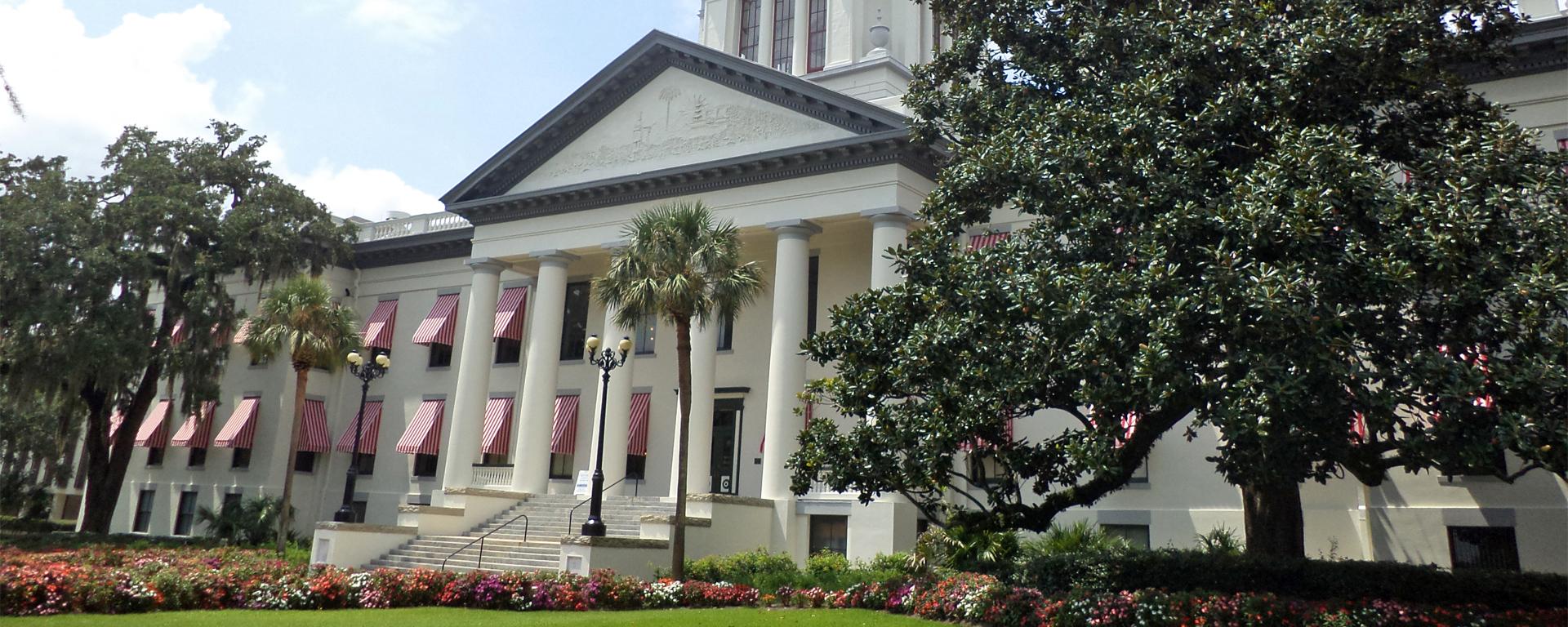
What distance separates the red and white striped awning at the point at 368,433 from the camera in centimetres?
3578

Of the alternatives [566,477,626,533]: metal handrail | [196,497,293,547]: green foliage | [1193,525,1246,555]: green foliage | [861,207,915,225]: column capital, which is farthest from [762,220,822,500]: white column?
[196,497,293,547]: green foliage

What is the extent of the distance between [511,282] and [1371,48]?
26.2m

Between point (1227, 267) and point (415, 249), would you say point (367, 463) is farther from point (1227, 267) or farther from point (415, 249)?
point (1227, 267)

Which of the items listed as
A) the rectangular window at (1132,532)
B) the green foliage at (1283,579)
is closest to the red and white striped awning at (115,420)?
the rectangular window at (1132,532)

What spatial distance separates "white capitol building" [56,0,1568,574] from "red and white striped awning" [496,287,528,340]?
0.33 ft

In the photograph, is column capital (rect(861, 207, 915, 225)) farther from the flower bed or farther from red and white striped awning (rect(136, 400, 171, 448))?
red and white striped awning (rect(136, 400, 171, 448))

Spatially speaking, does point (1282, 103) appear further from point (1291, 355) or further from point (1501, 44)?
point (1501, 44)

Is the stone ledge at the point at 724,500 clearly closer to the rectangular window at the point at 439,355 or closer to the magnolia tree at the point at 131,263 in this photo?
the rectangular window at the point at 439,355

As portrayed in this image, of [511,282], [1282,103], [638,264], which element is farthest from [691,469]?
[1282,103]

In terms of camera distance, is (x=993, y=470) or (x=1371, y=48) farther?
(x=993, y=470)

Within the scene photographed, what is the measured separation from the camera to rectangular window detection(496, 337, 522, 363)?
3422 centimetres

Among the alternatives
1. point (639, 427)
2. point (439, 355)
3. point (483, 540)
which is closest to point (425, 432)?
point (439, 355)

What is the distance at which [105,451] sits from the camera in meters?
33.7

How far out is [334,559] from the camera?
24.8m
